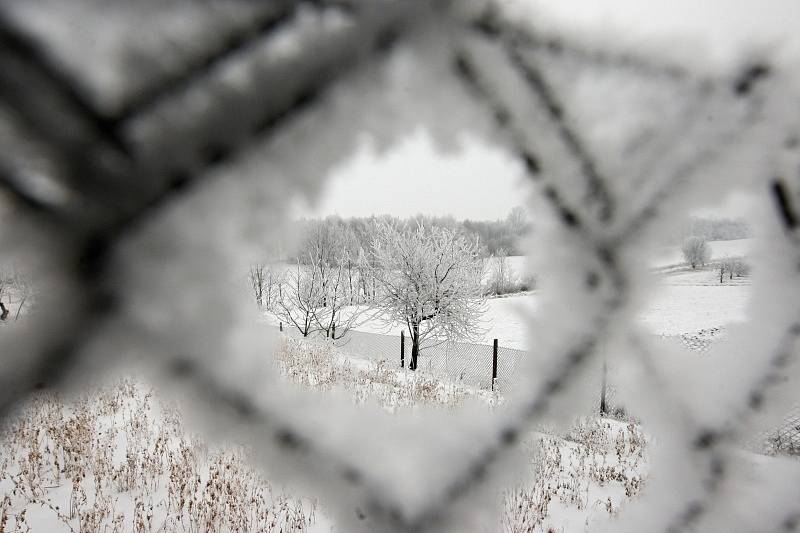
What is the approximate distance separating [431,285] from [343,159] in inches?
358

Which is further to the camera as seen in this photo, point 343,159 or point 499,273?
point 499,273

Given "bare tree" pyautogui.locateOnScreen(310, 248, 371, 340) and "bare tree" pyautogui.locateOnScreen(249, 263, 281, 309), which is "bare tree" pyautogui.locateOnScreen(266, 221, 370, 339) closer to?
"bare tree" pyautogui.locateOnScreen(310, 248, 371, 340)

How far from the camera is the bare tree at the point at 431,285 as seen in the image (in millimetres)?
9312

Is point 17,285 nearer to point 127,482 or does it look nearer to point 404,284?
point 127,482

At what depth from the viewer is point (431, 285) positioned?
9.31m

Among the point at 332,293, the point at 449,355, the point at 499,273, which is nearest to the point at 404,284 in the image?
the point at 332,293

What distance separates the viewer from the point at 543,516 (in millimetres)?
1935

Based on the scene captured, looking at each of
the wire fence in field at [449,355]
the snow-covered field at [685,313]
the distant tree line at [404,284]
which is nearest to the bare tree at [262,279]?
the distant tree line at [404,284]

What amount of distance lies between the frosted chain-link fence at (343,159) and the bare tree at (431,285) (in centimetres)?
856

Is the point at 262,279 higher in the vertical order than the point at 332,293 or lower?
higher

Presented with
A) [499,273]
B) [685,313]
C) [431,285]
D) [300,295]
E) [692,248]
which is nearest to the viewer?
[692,248]

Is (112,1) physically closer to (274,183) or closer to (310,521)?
(274,183)

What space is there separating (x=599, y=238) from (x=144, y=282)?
330mm

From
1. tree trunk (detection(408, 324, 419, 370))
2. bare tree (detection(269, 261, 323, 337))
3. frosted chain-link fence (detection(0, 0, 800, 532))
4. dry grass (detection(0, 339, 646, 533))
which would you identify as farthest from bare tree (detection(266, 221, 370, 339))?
frosted chain-link fence (detection(0, 0, 800, 532))
